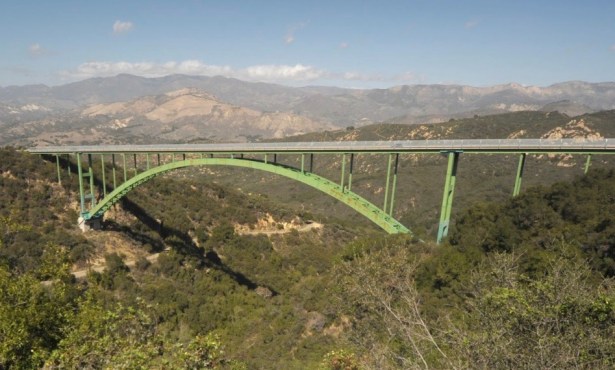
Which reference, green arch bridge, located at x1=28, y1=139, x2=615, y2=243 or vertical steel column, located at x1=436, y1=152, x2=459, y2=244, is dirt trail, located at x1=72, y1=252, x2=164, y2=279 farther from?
vertical steel column, located at x1=436, y1=152, x2=459, y2=244

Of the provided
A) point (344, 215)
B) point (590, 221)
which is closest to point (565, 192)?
point (590, 221)

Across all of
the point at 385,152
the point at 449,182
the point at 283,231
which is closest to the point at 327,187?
the point at 385,152

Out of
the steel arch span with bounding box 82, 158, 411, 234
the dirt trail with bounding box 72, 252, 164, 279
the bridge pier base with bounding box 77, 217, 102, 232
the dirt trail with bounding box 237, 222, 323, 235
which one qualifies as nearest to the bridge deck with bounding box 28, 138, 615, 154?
the steel arch span with bounding box 82, 158, 411, 234

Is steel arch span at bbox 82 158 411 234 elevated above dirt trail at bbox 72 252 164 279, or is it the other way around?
steel arch span at bbox 82 158 411 234

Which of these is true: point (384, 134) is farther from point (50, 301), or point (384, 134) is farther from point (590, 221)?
point (50, 301)

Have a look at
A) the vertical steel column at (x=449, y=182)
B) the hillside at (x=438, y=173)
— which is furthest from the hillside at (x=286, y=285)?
the hillside at (x=438, y=173)

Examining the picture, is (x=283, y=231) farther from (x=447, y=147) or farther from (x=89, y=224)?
(x=447, y=147)

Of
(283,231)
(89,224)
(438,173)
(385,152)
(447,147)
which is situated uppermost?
(447,147)

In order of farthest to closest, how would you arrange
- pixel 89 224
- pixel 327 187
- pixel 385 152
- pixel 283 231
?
pixel 283 231 → pixel 89 224 → pixel 327 187 → pixel 385 152

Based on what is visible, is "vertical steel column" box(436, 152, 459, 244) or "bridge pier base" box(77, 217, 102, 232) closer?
"vertical steel column" box(436, 152, 459, 244)
